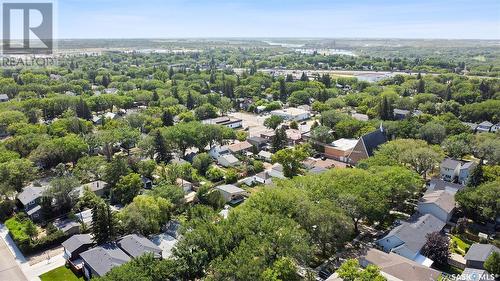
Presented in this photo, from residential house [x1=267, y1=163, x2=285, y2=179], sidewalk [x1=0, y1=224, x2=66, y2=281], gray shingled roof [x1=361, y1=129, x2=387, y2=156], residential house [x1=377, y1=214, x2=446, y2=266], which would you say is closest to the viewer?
sidewalk [x1=0, y1=224, x2=66, y2=281]

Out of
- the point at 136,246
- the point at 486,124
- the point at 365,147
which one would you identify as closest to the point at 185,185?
the point at 136,246

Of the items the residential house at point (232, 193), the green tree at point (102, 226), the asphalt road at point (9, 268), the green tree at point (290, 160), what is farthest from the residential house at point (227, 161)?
the asphalt road at point (9, 268)

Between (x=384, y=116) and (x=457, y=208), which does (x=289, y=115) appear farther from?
(x=457, y=208)

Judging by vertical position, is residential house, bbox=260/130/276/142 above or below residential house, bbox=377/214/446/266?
above

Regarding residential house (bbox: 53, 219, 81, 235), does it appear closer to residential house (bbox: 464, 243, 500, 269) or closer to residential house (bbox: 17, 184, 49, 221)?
residential house (bbox: 17, 184, 49, 221)

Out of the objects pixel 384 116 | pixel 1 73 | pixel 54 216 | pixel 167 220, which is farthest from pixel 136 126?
pixel 1 73

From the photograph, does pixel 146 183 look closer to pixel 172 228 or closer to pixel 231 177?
pixel 231 177

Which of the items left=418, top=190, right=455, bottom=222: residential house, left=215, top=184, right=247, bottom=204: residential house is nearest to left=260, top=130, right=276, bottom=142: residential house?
left=215, top=184, right=247, bottom=204: residential house

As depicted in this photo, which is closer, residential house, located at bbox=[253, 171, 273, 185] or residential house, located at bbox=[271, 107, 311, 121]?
residential house, located at bbox=[253, 171, 273, 185]
